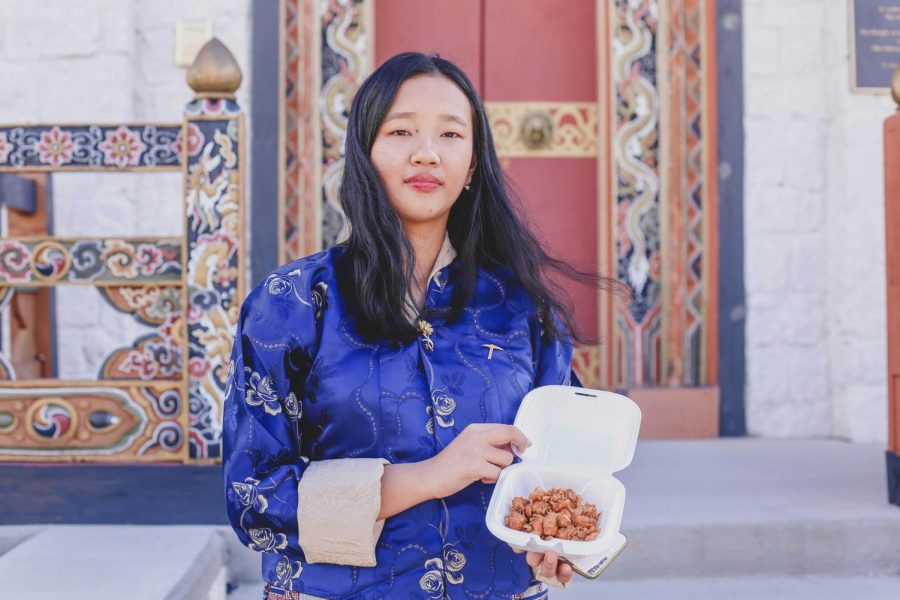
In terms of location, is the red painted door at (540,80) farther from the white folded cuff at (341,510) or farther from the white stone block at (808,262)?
the white folded cuff at (341,510)

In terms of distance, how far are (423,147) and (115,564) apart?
5.31 ft

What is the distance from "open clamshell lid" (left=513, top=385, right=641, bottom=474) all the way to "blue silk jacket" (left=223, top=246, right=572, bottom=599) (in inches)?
1.9

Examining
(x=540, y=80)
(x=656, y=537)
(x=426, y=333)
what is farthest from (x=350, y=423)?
(x=540, y=80)

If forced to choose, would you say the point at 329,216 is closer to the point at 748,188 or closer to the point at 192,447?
the point at 192,447

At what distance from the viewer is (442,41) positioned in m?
4.52

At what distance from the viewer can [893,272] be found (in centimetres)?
319

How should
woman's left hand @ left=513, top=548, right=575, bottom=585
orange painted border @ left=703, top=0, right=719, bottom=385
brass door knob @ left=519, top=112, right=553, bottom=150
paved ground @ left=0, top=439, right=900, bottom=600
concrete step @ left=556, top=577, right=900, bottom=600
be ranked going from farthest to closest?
brass door knob @ left=519, top=112, right=553, bottom=150
orange painted border @ left=703, top=0, right=719, bottom=385
concrete step @ left=556, top=577, right=900, bottom=600
paved ground @ left=0, top=439, right=900, bottom=600
woman's left hand @ left=513, top=548, right=575, bottom=585

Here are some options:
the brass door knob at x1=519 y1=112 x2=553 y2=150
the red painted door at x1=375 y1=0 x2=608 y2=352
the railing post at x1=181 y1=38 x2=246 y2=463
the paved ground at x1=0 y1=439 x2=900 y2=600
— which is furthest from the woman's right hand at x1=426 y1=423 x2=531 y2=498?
the brass door knob at x1=519 y1=112 x2=553 y2=150

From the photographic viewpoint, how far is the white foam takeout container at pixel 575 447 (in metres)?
1.33

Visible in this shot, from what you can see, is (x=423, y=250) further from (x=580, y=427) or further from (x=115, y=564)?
(x=115, y=564)

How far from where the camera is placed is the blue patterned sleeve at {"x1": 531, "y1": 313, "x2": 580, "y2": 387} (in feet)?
5.08

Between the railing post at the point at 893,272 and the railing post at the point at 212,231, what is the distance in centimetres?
233

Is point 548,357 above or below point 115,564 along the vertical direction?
above

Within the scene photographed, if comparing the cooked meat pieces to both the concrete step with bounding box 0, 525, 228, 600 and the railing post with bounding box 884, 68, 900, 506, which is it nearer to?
the concrete step with bounding box 0, 525, 228, 600
